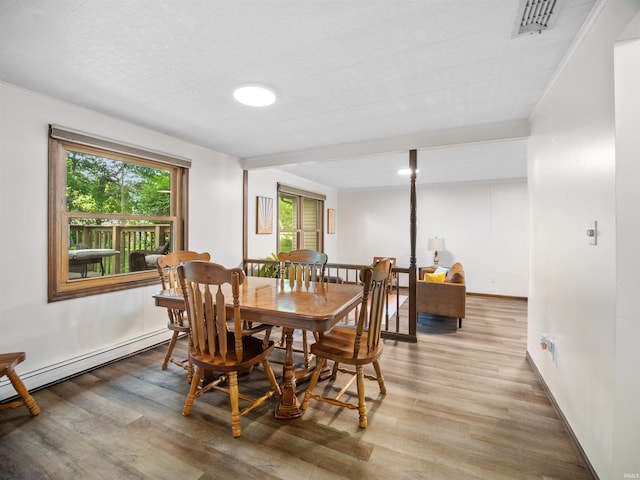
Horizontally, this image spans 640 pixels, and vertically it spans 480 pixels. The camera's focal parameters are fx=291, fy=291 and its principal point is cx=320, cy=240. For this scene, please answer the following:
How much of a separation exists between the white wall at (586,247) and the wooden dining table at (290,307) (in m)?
1.28

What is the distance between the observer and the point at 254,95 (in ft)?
7.45

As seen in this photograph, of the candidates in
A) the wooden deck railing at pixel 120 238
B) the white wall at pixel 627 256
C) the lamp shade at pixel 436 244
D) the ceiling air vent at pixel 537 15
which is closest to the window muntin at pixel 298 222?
the wooden deck railing at pixel 120 238

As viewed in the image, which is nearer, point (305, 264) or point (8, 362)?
point (8, 362)

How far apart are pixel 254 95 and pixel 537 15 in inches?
70.7

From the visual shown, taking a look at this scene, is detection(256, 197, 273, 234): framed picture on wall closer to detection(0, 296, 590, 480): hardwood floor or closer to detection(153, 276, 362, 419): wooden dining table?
detection(153, 276, 362, 419): wooden dining table

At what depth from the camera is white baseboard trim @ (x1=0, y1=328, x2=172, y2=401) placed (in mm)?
2209

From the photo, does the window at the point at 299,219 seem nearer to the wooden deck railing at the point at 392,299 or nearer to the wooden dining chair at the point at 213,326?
the wooden deck railing at the point at 392,299

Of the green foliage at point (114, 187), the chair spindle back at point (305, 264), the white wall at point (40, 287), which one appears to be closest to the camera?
the white wall at point (40, 287)

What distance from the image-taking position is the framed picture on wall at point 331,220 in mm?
7034

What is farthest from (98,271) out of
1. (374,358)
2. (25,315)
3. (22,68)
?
(374,358)

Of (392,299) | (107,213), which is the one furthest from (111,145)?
(392,299)

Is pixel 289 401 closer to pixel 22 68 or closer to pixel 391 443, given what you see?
pixel 391 443

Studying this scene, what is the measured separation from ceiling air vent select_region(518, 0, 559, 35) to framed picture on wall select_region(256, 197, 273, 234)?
3753 millimetres

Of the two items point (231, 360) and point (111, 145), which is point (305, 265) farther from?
point (111, 145)
